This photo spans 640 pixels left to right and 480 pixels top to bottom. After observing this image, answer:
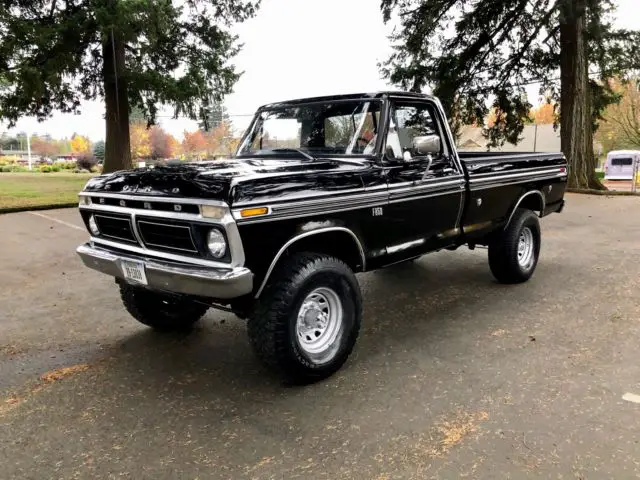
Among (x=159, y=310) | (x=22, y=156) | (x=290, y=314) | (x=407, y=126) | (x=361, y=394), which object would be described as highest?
(x=22, y=156)

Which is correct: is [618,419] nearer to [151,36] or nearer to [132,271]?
[132,271]

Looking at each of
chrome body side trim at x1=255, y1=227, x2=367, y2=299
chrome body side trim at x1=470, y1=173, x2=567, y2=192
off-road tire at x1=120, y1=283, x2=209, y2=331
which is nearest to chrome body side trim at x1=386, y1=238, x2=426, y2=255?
chrome body side trim at x1=255, y1=227, x2=367, y2=299

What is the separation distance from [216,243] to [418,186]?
1985mm

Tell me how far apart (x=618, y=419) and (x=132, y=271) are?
124 inches

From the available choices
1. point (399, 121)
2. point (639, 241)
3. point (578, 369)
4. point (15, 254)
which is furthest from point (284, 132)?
point (639, 241)

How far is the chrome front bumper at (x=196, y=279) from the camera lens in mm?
3000

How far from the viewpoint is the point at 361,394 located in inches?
131

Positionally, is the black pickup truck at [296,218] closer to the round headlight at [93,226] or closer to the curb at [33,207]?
the round headlight at [93,226]

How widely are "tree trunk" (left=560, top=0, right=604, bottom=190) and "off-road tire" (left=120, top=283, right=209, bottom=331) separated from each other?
15203mm

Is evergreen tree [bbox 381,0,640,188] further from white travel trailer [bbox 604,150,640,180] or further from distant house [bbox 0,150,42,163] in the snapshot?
distant house [bbox 0,150,42,163]

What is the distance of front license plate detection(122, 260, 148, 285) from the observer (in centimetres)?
342

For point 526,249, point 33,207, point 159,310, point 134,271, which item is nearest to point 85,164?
point 33,207

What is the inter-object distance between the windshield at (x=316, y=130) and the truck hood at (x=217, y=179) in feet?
1.16

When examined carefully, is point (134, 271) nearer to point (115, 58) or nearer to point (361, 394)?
point (361, 394)
